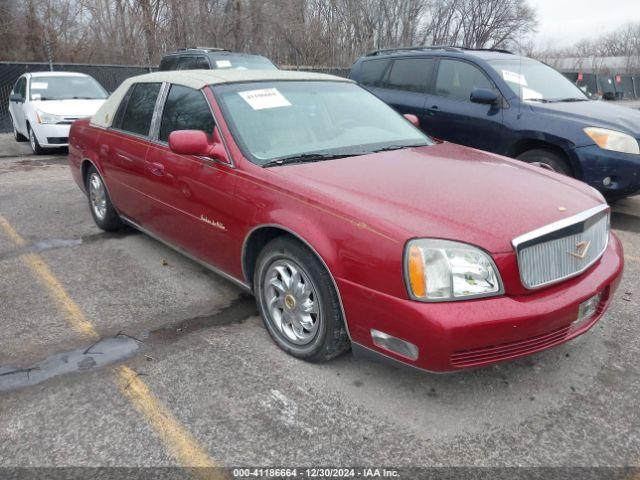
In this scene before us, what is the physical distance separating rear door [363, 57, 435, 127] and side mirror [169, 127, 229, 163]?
3933 mm

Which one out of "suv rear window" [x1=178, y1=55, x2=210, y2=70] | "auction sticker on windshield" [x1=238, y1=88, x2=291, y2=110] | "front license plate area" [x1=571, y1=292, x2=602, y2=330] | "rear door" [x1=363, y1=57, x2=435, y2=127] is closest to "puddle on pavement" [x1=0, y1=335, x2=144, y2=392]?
"auction sticker on windshield" [x1=238, y1=88, x2=291, y2=110]

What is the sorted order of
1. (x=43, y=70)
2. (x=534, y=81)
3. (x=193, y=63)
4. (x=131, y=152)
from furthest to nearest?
(x=43, y=70), (x=193, y=63), (x=534, y=81), (x=131, y=152)

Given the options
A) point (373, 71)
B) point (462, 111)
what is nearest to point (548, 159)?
point (462, 111)

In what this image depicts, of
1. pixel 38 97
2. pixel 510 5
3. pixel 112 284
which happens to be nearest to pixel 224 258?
pixel 112 284

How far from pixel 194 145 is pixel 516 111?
394 cm

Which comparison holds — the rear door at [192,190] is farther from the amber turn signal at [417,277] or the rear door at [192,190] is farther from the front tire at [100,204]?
the amber turn signal at [417,277]

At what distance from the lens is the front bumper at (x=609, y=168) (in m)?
5.07

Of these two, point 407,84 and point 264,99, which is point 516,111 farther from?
point 264,99

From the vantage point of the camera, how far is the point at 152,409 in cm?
254

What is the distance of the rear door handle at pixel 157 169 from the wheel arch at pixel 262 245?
111 cm

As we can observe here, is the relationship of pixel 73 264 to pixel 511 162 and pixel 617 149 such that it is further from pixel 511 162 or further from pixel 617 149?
pixel 617 149

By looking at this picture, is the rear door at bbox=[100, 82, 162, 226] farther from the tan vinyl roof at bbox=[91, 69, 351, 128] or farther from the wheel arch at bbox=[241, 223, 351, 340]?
the wheel arch at bbox=[241, 223, 351, 340]

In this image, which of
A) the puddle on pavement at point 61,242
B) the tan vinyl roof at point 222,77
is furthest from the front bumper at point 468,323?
the puddle on pavement at point 61,242

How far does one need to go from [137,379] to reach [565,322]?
7.16 ft
